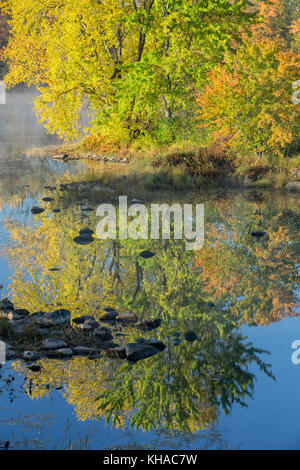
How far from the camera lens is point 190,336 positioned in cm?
688

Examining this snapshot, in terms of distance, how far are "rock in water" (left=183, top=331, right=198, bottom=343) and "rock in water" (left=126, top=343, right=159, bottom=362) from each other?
0.54 metres

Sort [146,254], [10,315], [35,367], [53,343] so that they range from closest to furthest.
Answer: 1. [35,367]
2. [53,343]
3. [10,315]
4. [146,254]

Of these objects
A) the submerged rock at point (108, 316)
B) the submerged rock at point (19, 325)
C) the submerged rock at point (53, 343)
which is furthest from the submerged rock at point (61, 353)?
the submerged rock at point (108, 316)

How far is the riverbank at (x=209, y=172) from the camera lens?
18.4 meters

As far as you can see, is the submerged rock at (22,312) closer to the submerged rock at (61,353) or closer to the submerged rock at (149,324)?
the submerged rock at (61,353)

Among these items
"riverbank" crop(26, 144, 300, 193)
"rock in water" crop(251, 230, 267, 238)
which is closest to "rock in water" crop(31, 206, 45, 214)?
"riverbank" crop(26, 144, 300, 193)

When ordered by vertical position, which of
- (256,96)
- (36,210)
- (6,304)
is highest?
(256,96)

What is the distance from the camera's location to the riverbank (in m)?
18.4

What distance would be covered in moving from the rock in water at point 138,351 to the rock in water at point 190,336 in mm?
540

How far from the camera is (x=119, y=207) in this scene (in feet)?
49.9

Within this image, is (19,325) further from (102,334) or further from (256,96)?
(256,96)

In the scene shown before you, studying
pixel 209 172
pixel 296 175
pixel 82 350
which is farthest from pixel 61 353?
pixel 296 175

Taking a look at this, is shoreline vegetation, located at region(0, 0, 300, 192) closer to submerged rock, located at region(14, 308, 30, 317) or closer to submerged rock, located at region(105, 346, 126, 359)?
submerged rock, located at region(14, 308, 30, 317)

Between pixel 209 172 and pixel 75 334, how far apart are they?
42.3ft
